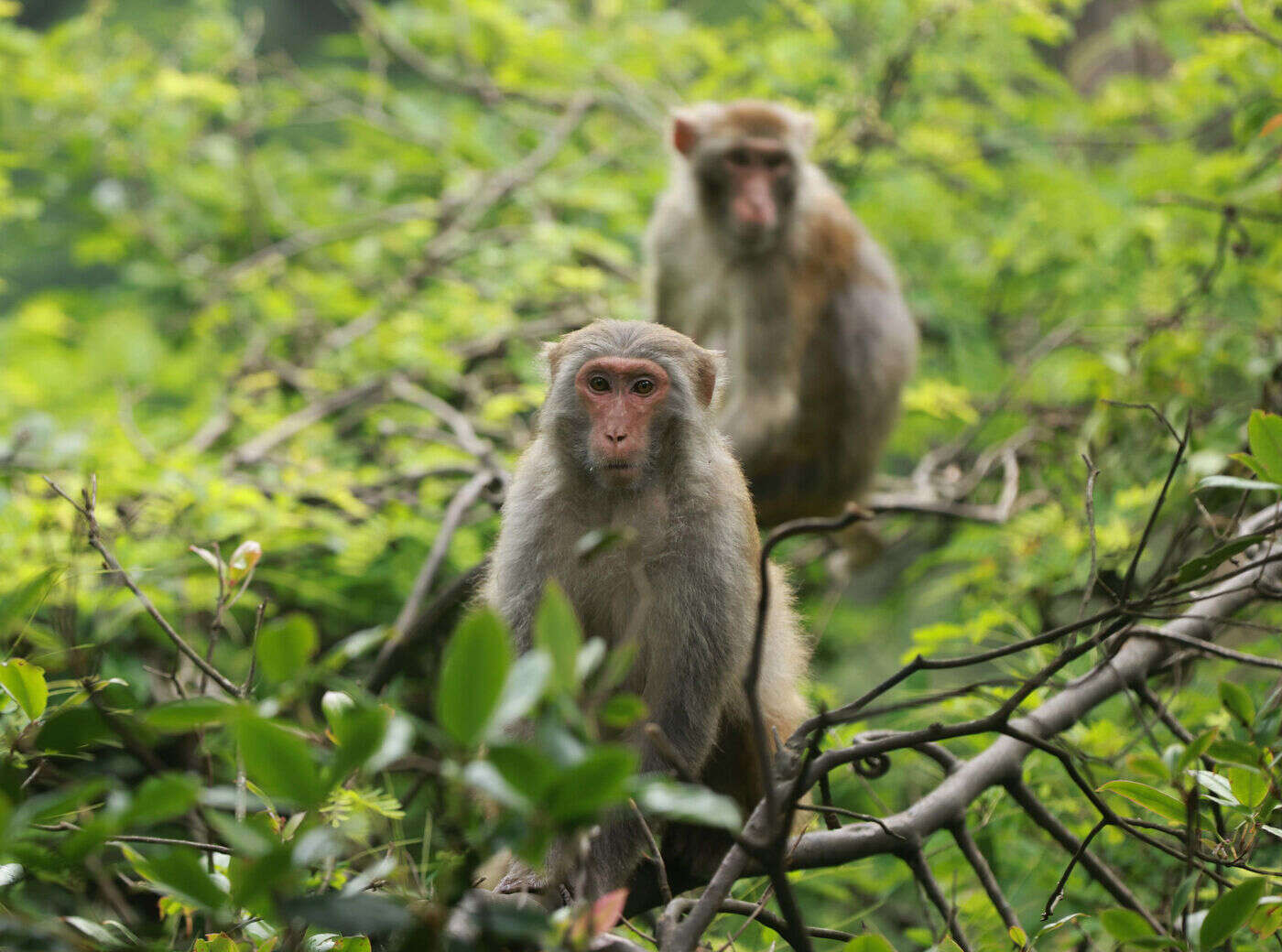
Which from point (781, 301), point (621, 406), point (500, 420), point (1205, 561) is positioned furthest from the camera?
point (781, 301)

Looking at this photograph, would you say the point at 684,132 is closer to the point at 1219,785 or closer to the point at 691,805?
the point at 1219,785

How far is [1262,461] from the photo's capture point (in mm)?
1978

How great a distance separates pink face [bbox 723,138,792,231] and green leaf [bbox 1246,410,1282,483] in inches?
132

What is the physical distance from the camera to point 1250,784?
1.93 m

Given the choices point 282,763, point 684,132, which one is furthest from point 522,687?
point 684,132

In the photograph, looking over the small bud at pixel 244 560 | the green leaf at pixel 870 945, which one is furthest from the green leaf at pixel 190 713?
the small bud at pixel 244 560

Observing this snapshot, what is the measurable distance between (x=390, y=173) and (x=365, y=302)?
1117mm

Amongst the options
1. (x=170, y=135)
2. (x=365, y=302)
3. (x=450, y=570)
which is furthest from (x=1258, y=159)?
(x=170, y=135)

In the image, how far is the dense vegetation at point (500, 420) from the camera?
1.67m

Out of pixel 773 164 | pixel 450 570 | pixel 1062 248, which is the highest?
pixel 773 164

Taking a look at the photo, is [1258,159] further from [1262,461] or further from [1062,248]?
[1262,461]

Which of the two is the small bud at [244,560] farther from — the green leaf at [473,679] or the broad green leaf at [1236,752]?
the broad green leaf at [1236,752]

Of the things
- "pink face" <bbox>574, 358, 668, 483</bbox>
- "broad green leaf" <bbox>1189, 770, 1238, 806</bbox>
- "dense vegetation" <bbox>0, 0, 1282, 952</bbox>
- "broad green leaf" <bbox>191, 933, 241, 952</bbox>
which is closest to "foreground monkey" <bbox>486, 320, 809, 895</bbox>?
"pink face" <bbox>574, 358, 668, 483</bbox>

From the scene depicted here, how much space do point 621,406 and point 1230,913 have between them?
1572 millimetres
